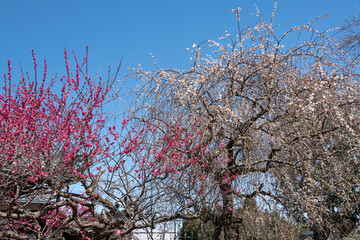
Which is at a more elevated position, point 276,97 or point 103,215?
point 276,97

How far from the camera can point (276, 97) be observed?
382 cm

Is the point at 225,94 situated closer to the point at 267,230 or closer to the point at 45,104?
the point at 267,230

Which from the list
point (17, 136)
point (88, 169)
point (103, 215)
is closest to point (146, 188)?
point (88, 169)

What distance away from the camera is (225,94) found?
400cm

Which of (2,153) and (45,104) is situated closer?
(2,153)

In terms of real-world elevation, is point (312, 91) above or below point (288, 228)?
above

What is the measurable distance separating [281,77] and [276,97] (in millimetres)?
253

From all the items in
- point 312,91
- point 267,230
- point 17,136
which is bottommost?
point 267,230

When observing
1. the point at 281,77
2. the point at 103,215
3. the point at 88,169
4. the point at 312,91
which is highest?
the point at 281,77

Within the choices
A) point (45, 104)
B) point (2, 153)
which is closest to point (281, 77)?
point (45, 104)

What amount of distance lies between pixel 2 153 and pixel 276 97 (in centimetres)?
313

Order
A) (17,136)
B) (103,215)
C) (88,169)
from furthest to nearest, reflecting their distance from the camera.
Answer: (103,215) < (88,169) < (17,136)

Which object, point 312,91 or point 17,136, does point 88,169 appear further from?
point 312,91

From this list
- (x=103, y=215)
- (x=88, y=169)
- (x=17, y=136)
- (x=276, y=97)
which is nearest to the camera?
(x=17, y=136)
